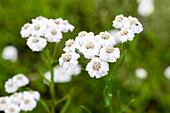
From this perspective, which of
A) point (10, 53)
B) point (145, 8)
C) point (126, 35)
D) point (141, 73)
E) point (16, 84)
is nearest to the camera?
point (126, 35)

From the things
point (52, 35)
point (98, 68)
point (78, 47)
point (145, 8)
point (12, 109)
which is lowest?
point (12, 109)

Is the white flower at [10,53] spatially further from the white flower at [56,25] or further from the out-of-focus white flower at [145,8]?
the out-of-focus white flower at [145,8]

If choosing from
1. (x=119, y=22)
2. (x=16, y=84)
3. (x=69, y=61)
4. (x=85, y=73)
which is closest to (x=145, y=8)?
(x=85, y=73)

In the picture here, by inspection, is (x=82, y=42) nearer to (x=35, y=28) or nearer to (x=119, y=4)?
(x=35, y=28)

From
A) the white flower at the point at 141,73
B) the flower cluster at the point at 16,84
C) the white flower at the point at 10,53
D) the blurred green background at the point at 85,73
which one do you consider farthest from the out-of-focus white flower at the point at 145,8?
the flower cluster at the point at 16,84

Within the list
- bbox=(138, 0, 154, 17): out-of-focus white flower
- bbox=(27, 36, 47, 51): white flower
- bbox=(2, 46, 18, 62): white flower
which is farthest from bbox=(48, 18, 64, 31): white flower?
bbox=(138, 0, 154, 17): out-of-focus white flower

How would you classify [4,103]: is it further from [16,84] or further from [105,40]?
[105,40]
